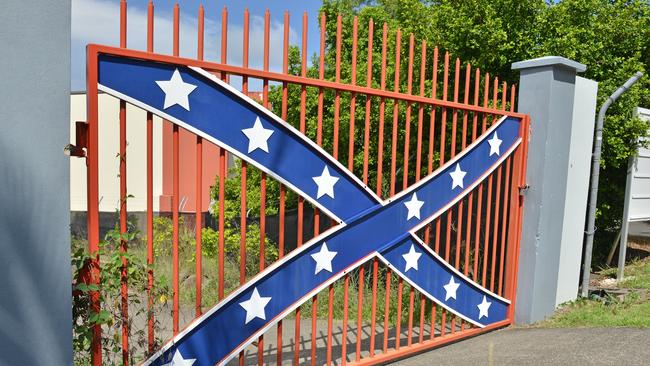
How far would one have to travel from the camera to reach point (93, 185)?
7.81 ft

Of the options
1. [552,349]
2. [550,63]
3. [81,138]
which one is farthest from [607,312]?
[81,138]

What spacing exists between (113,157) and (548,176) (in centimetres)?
912

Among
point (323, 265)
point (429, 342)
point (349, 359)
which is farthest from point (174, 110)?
point (429, 342)

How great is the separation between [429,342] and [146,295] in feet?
7.90

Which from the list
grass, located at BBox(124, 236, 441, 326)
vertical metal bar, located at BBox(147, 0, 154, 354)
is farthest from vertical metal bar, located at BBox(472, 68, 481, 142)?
vertical metal bar, located at BBox(147, 0, 154, 354)

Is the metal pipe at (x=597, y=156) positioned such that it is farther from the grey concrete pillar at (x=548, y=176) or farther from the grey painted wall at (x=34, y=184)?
the grey painted wall at (x=34, y=184)

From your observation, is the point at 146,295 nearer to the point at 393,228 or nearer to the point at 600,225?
the point at 393,228

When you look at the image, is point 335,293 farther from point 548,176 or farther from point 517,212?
point 548,176

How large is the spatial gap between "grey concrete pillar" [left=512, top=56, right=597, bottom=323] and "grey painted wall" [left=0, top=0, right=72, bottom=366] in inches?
156

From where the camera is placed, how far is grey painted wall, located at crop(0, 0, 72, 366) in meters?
2.06

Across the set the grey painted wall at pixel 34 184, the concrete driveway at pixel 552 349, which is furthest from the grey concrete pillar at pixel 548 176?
the grey painted wall at pixel 34 184

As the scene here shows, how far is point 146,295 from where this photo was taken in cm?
265

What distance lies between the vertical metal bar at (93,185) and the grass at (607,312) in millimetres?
4007

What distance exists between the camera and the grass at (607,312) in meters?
4.61
